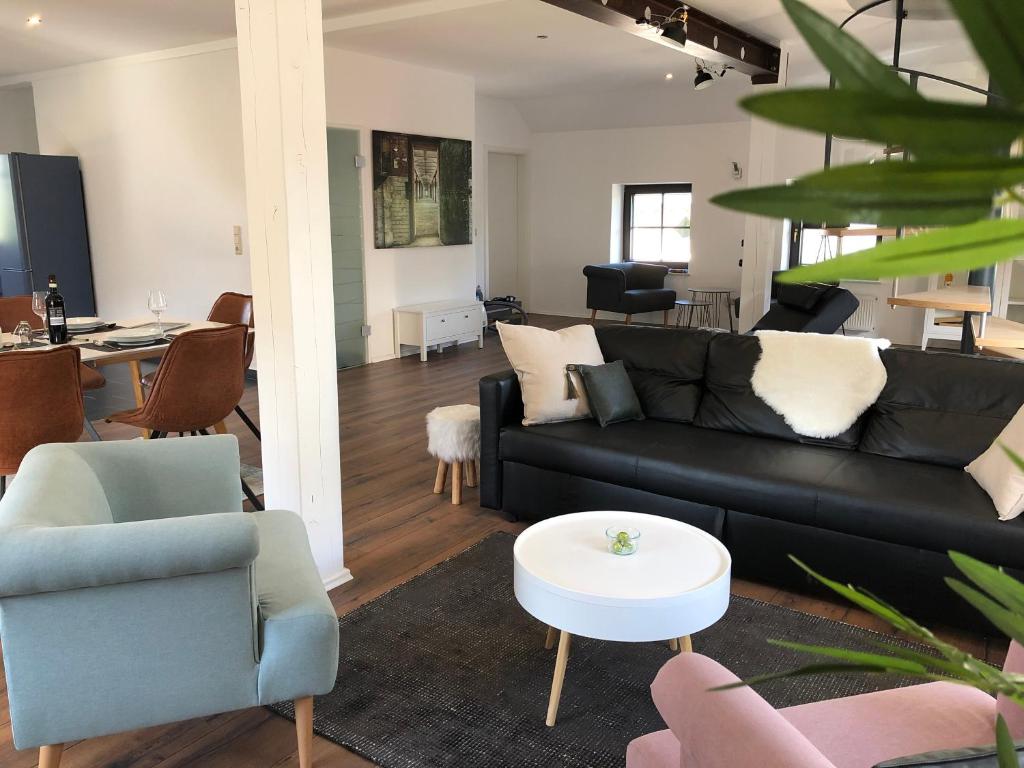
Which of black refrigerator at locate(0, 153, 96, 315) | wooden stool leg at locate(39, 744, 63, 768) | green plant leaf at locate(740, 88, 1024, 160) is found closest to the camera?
green plant leaf at locate(740, 88, 1024, 160)

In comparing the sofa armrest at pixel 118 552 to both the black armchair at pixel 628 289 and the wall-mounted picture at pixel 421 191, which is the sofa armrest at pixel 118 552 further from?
the black armchair at pixel 628 289

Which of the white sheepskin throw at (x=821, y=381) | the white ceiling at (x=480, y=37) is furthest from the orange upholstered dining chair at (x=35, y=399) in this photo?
the white ceiling at (x=480, y=37)

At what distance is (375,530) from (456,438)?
56 centimetres

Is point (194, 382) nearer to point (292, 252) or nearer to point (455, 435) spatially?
point (292, 252)

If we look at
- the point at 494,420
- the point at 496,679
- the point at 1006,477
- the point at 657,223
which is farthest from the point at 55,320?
the point at 657,223

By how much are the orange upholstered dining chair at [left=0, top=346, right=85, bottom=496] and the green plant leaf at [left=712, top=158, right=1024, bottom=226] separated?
3235 millimetres

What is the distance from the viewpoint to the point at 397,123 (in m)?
7.47

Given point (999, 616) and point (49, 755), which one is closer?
point (999, 616)

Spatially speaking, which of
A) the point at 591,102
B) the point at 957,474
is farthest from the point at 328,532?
the point at 591,102

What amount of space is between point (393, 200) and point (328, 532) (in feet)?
16.5

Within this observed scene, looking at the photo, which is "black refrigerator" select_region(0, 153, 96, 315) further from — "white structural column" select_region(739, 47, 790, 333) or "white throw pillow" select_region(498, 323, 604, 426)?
"white structural column" select_region(739, 47, 790, 333)

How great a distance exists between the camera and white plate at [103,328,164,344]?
149 inches

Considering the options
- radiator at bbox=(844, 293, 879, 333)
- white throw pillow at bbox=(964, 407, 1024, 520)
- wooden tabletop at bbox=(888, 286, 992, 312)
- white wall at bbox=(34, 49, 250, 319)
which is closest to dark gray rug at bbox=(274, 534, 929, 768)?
white throw pillow at bbox=(964, 407, 1024, 520)

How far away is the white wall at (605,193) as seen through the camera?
9.57 m
